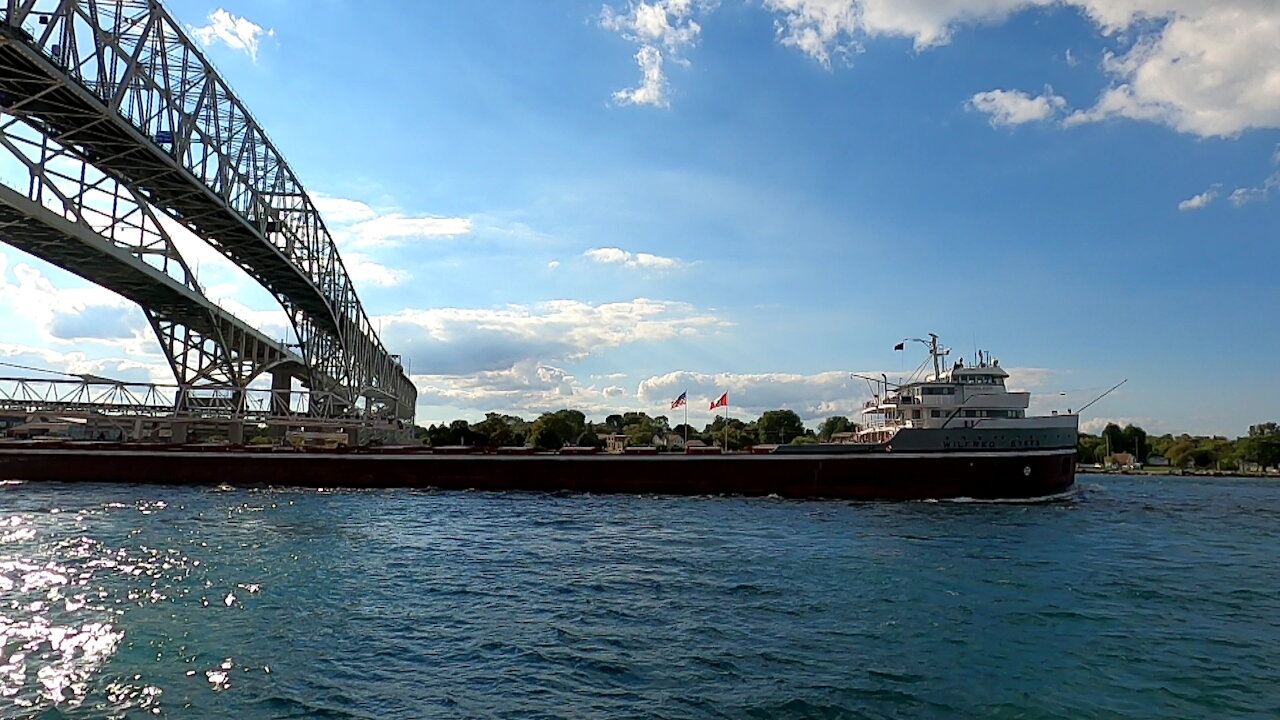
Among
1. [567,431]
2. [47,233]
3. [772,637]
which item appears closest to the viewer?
[772,637]

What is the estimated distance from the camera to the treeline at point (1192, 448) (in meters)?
112

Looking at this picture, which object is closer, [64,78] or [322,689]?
[322,689]

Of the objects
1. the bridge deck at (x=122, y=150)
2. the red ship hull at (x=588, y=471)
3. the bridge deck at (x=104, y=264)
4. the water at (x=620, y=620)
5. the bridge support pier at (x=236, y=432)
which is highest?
the bridge deck at (x=122, y=150)

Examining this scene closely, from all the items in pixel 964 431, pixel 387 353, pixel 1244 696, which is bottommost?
pixel 1244 696

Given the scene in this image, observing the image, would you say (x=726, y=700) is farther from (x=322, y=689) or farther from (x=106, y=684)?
(x=106, y=684)

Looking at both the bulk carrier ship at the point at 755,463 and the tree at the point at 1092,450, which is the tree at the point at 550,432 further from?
the tree at the point at 1092,450

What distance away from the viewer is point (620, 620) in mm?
13578

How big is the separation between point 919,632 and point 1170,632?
187 inches

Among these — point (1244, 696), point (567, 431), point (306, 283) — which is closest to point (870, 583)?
point (1244, 696)

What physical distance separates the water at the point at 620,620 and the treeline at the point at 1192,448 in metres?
104

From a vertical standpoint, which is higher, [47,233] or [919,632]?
[47,233]

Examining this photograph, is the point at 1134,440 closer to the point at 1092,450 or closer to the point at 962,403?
the point at 1092,450

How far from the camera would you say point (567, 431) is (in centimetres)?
11069

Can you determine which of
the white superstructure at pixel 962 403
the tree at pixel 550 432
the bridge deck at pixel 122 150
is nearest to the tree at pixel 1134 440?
the tree at pixel 550 432
